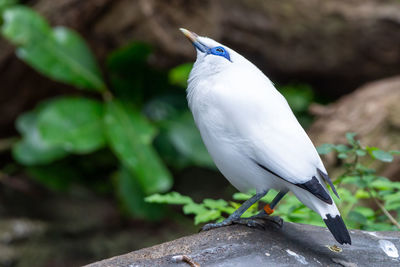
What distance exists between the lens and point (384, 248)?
97.4 inches

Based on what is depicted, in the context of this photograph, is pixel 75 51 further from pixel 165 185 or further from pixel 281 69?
pixel 281 69

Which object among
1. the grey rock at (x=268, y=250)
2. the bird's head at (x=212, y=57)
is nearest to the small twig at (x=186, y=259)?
the grey rock at (x=268, y=250)

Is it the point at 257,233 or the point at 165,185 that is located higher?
the point at 257,233

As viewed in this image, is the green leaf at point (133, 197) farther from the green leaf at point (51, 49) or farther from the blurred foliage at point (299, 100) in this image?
the blurred foliage at point (299, 100)

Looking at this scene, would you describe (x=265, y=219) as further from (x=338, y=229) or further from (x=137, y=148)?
(x=137, y=148)

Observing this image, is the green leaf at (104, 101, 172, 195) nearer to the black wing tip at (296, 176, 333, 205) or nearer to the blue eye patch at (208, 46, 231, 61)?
the blue eye patch at (208, 46, 231, 61)

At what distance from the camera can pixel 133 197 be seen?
202 inches

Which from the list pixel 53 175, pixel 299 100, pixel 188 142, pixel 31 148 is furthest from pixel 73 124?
pixel 299 100

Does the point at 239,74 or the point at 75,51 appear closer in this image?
the point at 239,74

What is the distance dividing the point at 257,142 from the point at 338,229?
0.49 metres

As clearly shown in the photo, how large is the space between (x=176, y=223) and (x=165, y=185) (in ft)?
4.38

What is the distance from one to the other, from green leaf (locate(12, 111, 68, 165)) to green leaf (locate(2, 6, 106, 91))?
1.81 ft

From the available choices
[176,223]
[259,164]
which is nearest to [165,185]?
[176,223]

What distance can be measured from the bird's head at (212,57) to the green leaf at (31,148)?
2.77m
